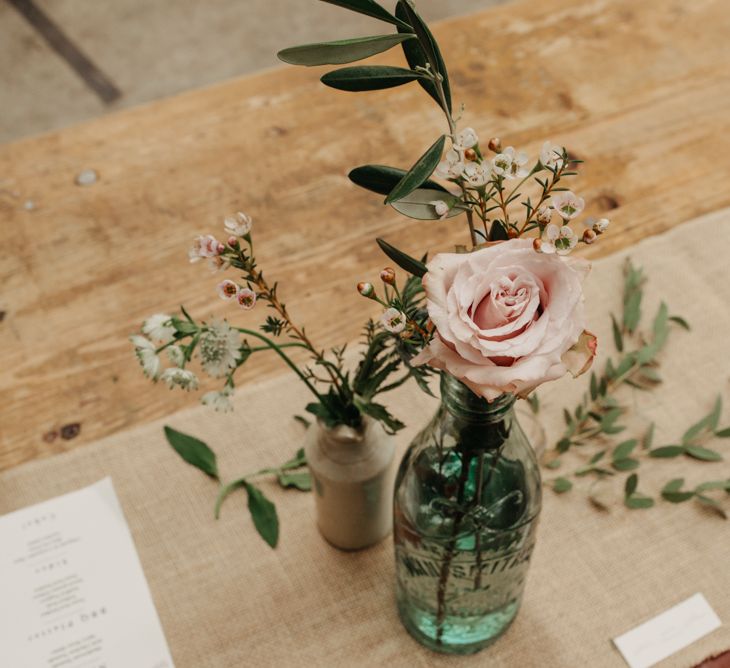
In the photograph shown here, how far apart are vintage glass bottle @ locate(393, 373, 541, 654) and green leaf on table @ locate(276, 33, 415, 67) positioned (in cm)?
24

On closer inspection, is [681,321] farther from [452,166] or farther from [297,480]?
[452,166]

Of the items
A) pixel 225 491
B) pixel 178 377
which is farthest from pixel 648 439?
pixel 178 377

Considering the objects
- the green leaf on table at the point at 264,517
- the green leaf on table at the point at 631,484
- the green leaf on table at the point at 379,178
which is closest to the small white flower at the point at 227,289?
the green leaf on table at the point at 379,178

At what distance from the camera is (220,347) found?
23.6 inches

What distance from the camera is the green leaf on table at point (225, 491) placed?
90 cm

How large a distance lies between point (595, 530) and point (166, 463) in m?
0.45

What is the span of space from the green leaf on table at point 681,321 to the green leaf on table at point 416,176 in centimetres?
59

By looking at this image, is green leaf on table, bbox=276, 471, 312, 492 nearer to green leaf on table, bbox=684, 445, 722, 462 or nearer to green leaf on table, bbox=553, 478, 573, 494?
green leaf on table, bbox=553, 478, 573, 494

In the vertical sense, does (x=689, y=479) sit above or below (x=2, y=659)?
above

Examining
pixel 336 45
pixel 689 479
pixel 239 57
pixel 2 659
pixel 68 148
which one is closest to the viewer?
pixel 336 45

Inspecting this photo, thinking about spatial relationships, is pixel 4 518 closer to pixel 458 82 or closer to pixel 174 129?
pixel 174 129

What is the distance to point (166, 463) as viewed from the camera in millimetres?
926

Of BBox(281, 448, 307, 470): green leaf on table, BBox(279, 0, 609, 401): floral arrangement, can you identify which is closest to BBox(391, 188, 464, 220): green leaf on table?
BBox(279, 0, 609, 401): floral arrangement

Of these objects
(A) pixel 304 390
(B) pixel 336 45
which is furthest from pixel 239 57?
(B) pixel 336 45
